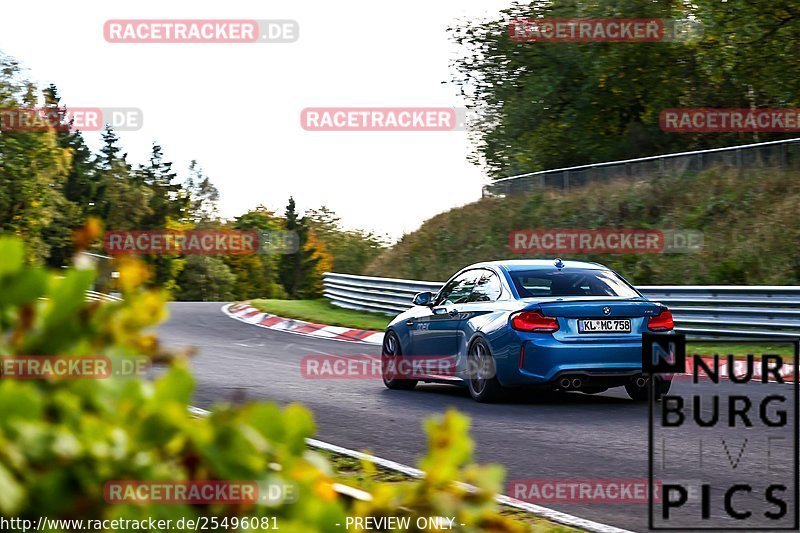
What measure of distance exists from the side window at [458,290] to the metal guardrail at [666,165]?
15.6 meters

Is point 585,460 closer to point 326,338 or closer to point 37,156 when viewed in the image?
point 326,338

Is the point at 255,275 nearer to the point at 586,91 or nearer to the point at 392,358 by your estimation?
the point at 586,91

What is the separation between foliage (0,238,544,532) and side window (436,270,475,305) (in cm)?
1078

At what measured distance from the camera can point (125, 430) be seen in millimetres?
1712

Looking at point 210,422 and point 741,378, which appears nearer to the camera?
point 210,422

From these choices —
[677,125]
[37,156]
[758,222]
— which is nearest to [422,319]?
[758,222]

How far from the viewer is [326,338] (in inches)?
880

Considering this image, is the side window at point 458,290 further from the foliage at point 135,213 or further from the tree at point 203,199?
the tree at point 203,199

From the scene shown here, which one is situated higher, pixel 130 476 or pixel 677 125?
pixel 677 125

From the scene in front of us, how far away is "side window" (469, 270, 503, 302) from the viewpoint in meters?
12.0

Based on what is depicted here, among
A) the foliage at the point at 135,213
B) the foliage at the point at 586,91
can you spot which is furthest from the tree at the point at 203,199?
the foliage at the point at 586,91

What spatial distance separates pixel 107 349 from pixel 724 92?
37186 millimetres

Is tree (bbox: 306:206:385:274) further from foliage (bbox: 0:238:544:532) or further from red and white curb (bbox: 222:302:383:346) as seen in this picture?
foliage (bbox: 0:238:544:532)

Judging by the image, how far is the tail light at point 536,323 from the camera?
36.9 feet
